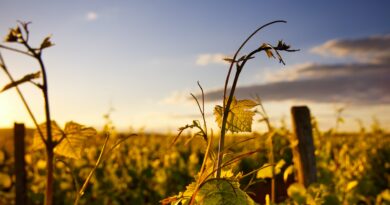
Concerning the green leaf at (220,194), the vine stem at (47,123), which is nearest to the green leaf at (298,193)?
the green leaf at (220,194)

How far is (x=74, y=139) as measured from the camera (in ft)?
3.24

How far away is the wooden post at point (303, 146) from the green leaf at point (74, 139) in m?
3.83

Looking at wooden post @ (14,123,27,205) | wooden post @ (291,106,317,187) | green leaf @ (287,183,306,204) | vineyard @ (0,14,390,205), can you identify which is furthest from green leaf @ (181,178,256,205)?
wooden post @ (14,123,27,205)

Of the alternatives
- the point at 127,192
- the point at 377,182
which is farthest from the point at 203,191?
the point at 377,182

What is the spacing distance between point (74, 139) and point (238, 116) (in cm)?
37

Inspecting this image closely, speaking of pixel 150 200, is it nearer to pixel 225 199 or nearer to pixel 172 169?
pixel 172 169

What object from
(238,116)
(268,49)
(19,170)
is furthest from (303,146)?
(268,49)

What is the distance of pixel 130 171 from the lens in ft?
28.6

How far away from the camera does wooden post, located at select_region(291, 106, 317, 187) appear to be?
469 centimetres

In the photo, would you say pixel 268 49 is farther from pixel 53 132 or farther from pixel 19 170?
pixel 19 170

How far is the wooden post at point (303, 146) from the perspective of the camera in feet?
15.4

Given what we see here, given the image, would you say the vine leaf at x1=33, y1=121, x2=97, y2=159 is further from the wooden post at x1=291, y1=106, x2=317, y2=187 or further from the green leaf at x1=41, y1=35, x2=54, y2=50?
the wooden post at x1=291, y1=106, x2=317, y2=187

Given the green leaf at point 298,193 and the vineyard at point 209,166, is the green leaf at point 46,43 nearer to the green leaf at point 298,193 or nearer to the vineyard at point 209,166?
the vineyard at point 209,166

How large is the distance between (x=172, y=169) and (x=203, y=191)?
7.93 m
